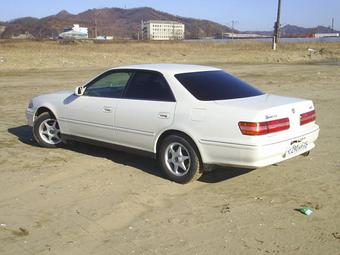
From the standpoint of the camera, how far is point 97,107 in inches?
290

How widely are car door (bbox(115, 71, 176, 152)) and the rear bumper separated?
2.34ft

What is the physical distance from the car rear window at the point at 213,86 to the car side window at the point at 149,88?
238 mm

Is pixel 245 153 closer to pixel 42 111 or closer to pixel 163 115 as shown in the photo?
pixel 163 115

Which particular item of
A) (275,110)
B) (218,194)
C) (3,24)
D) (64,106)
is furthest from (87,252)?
(3,24)

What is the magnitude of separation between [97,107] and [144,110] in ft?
3.33

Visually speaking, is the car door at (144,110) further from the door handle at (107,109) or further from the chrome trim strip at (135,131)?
the door handle at (107,109)

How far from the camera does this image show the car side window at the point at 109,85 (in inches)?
285

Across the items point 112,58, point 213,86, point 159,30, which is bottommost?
point 112,58

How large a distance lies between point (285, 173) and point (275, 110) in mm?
1238

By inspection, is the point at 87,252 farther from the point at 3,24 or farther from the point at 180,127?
the point at 3,24

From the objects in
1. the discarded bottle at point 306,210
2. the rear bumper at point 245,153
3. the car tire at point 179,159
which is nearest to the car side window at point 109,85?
the car tire at point 179,159

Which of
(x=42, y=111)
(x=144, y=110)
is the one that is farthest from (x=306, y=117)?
(x=42, y=111)

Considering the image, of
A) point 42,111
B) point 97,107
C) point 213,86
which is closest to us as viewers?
point 213,86

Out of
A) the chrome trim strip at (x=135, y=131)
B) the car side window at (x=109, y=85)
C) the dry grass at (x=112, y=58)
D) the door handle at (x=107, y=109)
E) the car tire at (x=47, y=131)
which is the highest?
the car side window at (x=109, y=85)
